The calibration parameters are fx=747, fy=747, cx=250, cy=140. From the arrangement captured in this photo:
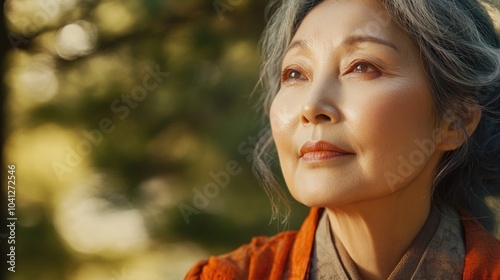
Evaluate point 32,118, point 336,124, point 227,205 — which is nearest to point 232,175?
point 227,205

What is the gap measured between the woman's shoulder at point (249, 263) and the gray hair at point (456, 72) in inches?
6.7

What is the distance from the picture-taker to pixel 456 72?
1713mm

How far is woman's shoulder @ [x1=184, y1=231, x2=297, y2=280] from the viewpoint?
5.91 ft

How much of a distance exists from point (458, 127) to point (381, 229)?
301 mm

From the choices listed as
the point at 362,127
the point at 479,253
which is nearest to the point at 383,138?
the point at 362,127

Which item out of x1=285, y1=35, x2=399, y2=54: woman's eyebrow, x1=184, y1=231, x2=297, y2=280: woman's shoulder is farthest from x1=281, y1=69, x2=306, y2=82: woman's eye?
x1=184, y1=231, x2=297, y2=280: woman's shoulder

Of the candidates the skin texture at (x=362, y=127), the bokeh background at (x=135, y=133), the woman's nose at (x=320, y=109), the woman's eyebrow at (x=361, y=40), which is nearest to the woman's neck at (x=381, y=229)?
the skin texture at (x=362, y=127)

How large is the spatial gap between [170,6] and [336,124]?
0.98 m

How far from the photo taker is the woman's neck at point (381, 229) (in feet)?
5.65

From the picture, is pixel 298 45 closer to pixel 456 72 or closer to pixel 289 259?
pixel 456 72

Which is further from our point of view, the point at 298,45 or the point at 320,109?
the point at 298,45

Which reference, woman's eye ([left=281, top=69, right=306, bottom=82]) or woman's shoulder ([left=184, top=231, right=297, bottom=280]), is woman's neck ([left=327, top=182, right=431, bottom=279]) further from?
woman's eye ([left=281, top=69, right=306, bottom=82])

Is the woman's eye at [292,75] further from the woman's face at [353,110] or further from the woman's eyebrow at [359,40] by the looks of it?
the woman's eyebrow at [359,40]

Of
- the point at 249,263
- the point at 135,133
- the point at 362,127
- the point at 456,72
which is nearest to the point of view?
the point at 362,127
